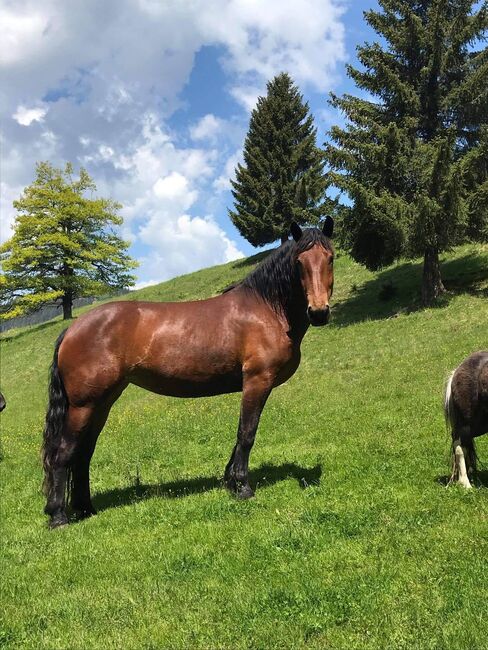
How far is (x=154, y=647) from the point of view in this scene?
3.93m

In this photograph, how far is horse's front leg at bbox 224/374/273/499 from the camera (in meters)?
7.27

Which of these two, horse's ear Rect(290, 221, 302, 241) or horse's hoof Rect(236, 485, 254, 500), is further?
horse's hoof Rect(236, 485, 254, 500)

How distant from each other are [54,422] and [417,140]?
73.3 feet

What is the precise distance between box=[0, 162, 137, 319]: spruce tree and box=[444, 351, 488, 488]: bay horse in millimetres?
39532

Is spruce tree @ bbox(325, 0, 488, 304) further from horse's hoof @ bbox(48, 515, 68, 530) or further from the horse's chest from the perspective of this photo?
horse's hoof @ bbox(48, 515, 68, 530)

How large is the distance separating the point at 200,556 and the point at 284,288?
12.5 ft

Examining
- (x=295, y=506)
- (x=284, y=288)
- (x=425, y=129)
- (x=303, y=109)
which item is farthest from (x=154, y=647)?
(x=303, y=109)

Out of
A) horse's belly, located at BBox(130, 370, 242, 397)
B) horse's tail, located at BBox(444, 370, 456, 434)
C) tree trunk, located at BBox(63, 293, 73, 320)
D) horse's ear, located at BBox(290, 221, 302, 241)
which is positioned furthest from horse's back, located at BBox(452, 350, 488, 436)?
tree trunk, located at BBox(63, 293, 73, 320)

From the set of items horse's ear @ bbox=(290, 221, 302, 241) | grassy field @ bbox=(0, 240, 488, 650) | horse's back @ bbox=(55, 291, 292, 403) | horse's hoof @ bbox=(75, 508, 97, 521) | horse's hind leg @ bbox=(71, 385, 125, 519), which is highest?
horse's ear @ bbox=(290, 221, 302, 241)

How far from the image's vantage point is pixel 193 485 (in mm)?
8477

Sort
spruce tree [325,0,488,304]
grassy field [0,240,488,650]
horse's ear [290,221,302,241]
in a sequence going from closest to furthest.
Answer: grassy field [0,240,488,650]
horse's ear [290,221,302,241]
spruce tree [325,0,488,304]

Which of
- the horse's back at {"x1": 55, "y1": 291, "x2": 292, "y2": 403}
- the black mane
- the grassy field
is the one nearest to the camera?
the grassy field

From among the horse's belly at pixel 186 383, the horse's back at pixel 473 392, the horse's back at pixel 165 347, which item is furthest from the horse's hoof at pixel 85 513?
the horse's back at pixel 473 392

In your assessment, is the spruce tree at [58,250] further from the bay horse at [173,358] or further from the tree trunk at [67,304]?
the bay horse at [173,358]
